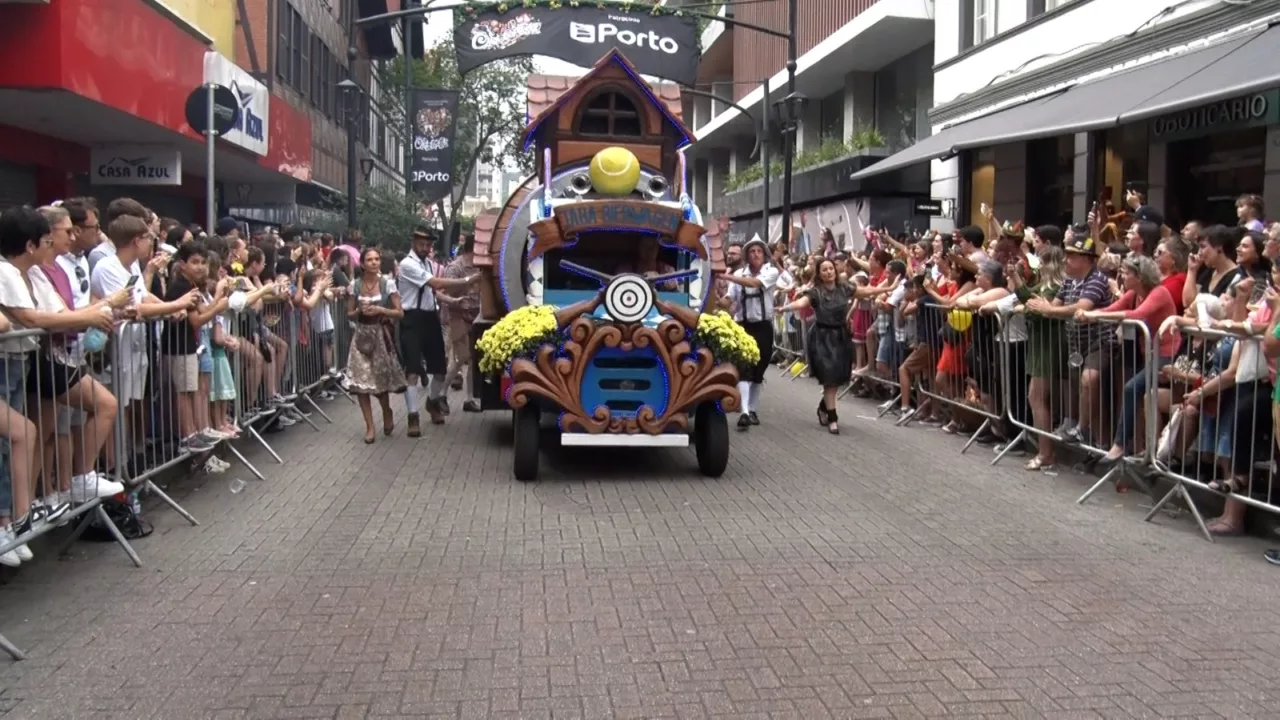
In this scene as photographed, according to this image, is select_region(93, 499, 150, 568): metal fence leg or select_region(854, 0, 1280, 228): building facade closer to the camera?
select_region(93, 499, 150, 568): metal fence leg

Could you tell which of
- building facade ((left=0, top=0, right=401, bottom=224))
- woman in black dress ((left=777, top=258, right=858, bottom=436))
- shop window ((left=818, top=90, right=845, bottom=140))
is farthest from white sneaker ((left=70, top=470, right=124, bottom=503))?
shop window ((left=818, top=90, right=845, bottom=140))

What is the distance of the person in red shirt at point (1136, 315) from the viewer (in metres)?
8.25

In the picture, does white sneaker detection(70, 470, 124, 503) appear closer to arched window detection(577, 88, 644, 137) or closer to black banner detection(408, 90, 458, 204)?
arched window detection(577, 88, 644, 137)

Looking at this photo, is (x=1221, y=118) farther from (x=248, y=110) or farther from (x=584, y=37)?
(x=248, y=110)

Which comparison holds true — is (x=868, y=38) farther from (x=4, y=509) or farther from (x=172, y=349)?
(x=4, y=509)

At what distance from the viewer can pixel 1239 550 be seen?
709 cm

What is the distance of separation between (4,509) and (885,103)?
25.2 m

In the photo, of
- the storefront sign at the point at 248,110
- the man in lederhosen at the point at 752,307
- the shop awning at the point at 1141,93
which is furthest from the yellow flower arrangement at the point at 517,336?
the storefront sign at the point at 248,110

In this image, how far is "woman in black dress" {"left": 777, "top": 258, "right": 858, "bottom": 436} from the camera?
11945 millimetres

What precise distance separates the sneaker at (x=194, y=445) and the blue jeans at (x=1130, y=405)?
21.8ft

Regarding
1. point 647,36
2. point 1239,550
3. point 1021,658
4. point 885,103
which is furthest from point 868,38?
point 1021,658

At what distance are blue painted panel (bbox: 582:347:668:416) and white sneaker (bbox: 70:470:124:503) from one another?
3519mm

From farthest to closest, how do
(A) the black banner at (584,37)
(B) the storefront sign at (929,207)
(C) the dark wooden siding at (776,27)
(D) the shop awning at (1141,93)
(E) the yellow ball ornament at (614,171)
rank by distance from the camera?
(C) the dark wooden siding at (776,27) → (B) the storefront sign at (929,207) → (A) the black banner at (584,37) → (D) the shop awning at (1141,93) → (E) the yellow ball ornament at (614,171)

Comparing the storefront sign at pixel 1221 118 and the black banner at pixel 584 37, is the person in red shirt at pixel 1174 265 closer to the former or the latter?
the storefront sign at pixel 1221 118
